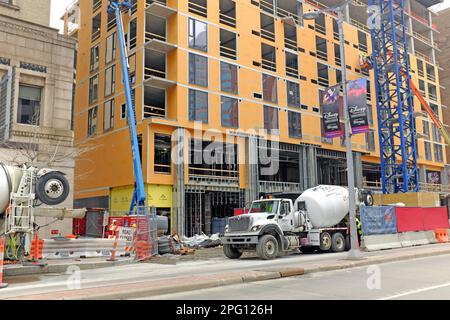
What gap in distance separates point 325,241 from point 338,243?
106 centimetres

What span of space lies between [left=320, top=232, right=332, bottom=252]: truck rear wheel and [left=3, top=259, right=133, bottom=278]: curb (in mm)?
9245

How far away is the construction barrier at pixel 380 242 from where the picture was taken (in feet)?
71.2

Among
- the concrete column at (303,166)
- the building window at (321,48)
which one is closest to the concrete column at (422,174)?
the building window at (321,48)

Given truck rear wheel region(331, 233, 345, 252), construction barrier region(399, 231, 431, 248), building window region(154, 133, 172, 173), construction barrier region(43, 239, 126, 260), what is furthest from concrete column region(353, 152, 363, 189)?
construction barrier region(43, 239, 126, 260)

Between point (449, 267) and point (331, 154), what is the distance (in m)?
28.2

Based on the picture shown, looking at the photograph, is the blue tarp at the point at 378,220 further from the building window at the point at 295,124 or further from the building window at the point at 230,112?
the building window at the point at 295,124

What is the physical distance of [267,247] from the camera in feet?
59.6

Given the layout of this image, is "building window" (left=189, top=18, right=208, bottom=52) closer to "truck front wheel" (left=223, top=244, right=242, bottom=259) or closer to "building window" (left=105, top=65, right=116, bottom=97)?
"building window" (left=105, top=65, right=116, bottom=97)

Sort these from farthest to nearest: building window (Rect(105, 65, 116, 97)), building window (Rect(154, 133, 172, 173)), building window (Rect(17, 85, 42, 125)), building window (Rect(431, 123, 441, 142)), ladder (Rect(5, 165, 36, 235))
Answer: building window (Rect(431, 123, 441, 142))
building window (Rect(105, 65, 116, 97))
building window (Rect(154, 133, 172, 173))
building window (Rect(17, 85, 42, 125))
ladder (Rect(5, 165, 36, 235))

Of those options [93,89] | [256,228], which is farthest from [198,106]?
[256,228]

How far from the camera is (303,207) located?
70.0 feet

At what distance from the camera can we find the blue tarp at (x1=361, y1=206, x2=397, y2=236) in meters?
22.0
